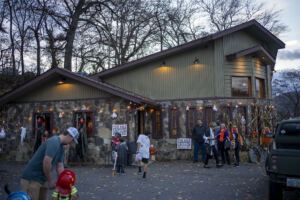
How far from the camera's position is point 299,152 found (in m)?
5.45

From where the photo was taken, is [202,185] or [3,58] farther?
[3,58]

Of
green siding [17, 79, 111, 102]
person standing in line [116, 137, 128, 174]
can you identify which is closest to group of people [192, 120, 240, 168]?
person standing in line [116, 137, 128, 174]

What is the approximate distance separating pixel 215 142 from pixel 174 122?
2903mm

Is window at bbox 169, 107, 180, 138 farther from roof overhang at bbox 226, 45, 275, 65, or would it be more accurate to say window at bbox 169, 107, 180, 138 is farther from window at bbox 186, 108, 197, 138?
roof overhang at bbox 226, 45, 275, 65

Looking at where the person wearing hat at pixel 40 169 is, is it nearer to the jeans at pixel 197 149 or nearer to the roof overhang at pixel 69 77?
the roof overhang at pixel 69 77

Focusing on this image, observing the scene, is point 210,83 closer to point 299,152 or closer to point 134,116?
point 134,116

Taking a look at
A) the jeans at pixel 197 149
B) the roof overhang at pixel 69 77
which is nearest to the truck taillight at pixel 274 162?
the jeans at pixel 197 149

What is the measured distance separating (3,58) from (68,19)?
5.58 metres

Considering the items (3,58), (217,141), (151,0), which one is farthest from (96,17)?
(217,141)

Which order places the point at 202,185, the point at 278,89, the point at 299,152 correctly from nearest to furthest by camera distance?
the point at 299,152 → the point at 202,185 → the point at 278,89

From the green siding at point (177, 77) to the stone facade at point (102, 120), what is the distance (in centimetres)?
62

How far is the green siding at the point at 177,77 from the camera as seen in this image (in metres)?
14.5

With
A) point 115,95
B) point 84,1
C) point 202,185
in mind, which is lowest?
point 202,185

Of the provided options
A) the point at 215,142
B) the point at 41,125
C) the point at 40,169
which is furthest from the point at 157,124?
the point at 40,169
